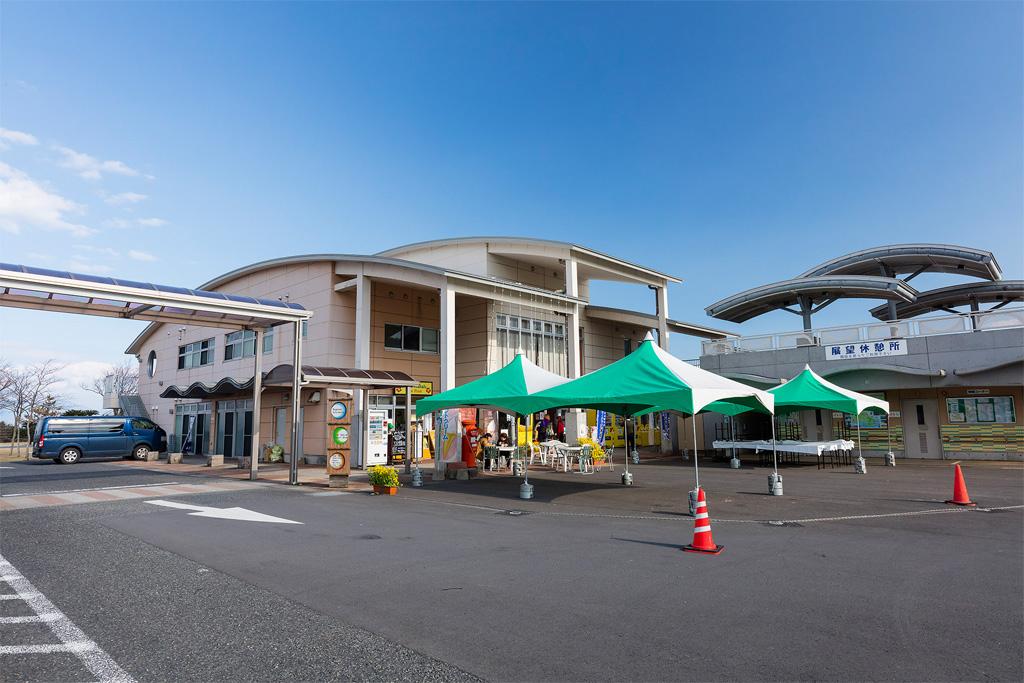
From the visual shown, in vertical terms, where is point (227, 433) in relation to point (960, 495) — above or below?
above

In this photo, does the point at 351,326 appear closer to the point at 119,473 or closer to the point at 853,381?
the point at 119,473

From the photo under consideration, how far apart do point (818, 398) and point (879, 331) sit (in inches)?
276

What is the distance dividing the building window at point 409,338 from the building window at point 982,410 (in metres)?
19.0

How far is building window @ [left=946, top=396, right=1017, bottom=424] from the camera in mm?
20391

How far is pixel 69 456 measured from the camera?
23.8 metres

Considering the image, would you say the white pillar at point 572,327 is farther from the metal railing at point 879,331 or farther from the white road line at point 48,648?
the white road line at point 48,648

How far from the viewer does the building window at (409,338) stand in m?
23.1

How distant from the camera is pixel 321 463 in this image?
2097cm

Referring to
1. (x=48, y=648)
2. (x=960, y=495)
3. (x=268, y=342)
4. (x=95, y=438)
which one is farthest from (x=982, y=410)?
(x=95, y=438)

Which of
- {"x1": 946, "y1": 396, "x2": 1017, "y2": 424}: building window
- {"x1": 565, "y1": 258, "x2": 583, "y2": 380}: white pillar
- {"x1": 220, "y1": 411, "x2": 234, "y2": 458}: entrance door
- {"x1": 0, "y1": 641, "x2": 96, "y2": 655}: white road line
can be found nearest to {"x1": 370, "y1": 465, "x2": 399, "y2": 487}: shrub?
{"x1": 0, "y1": 641, "x2": 96, "y2": 655}: white road line

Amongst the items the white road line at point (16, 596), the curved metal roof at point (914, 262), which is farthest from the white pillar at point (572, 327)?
the white road line at point (16, 596)

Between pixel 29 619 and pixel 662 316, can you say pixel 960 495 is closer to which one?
pixel 29 619

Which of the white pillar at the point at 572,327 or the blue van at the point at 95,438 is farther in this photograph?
the white pillar at the point at 572,327

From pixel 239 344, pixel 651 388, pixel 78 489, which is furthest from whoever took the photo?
pixel 239 344
